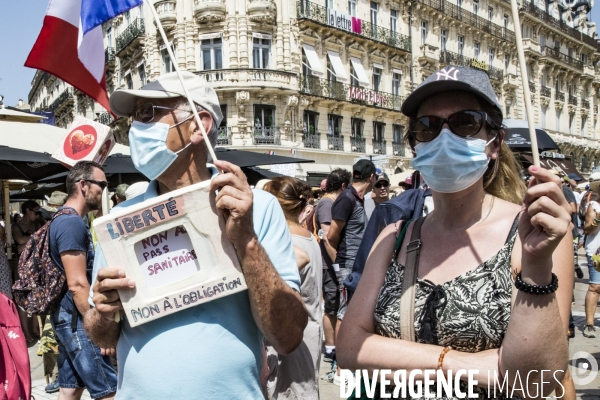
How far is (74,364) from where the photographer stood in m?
3.94

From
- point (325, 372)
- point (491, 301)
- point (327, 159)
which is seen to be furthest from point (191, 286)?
point (327, 159)

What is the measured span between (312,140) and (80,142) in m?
23.1

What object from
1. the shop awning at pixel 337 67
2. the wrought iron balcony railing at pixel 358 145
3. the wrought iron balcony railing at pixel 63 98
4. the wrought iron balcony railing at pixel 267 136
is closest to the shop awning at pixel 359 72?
the shop awning at pixel 337 67

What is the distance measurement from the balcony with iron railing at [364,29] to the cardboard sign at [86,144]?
23168mm

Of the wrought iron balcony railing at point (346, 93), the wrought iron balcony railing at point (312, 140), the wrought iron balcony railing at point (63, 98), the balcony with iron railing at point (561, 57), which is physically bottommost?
the wrought iron balcony railing at point (312, 140)

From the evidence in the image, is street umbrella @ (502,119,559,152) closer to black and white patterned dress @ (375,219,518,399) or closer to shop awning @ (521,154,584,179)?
shop awning @ (521,154,584,179)

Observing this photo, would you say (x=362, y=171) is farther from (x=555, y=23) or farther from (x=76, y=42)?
(x=555, y=23)

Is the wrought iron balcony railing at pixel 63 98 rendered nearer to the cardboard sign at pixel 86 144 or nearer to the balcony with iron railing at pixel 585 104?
the cardboard sign at pixel 86 144

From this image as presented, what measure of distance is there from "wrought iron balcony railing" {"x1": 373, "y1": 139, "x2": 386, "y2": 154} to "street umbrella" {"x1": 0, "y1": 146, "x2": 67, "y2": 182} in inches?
950

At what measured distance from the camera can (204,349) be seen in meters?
1.94

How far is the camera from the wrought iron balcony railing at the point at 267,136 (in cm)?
2648

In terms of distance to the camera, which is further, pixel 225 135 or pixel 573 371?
pixel 225 135

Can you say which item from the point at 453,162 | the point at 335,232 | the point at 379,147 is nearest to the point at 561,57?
the point at 379,147

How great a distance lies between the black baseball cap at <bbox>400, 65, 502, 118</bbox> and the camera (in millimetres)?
1910
